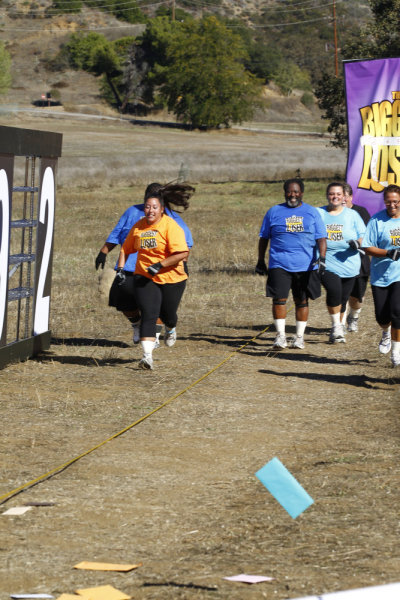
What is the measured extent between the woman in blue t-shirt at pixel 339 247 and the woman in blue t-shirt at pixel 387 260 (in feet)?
5.78

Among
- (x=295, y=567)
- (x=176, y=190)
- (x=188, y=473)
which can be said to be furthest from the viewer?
(x=176, y=190)

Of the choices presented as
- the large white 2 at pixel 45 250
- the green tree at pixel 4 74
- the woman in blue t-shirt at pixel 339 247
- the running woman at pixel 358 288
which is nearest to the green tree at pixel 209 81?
the green tree at pixel 4 74

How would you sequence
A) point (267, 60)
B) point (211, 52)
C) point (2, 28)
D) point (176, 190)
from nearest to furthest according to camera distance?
point (176, 190) → point (211, 52) → point (267, 60) → point (2, 28)

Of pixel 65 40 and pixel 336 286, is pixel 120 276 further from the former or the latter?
pixel 65 40

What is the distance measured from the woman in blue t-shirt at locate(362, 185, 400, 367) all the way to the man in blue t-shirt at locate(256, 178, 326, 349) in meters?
1.41

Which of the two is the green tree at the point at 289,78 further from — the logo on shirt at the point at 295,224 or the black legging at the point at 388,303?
the black legging at the point at 388,303

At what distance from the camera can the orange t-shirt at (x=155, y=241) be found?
33.6 ft

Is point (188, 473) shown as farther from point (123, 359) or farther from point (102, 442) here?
point (123, 359)

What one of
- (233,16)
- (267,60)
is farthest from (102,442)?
(233,16)

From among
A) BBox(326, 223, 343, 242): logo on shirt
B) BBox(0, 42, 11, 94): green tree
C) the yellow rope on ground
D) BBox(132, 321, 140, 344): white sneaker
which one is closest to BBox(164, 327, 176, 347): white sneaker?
BBox(132, 321, 140, 344): white sneaker

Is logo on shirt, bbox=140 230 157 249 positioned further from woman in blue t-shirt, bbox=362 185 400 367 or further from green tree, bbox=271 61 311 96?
green tree, bbox=271 61 311 96

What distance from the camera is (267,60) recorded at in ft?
435

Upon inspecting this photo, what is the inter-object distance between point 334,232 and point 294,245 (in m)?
0.75

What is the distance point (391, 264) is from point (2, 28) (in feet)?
515
